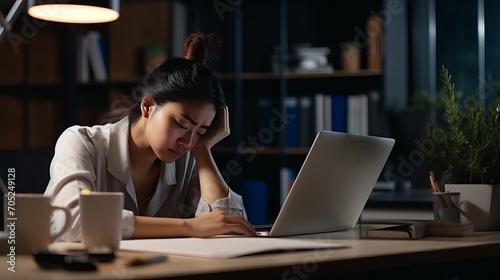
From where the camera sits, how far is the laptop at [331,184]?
1.57 meters

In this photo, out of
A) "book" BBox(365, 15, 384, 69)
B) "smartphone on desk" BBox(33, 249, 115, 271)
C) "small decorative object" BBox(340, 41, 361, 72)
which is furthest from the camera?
"small decorative object" BBox(340, 41, 361, 72)

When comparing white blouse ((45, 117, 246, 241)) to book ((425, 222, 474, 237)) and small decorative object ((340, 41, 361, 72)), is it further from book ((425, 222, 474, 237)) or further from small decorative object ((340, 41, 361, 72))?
small decorative object ((340, 41, 361, 72))

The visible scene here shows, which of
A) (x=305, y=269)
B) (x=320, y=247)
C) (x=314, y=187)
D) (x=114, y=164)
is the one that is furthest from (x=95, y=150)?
(x=305, y=269)

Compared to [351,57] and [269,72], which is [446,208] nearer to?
[351,57]

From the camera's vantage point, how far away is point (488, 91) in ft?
13.7

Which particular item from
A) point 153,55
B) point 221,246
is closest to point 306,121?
point 153,55

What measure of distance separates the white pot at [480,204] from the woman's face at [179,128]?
67cm

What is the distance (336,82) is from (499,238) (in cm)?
292

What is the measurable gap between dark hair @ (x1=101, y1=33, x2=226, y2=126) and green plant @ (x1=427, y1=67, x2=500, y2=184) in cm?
61

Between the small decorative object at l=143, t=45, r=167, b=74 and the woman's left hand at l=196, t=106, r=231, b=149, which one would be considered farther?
the small decorative object at l=143, t=45, r=167, b=74

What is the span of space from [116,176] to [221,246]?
0.74 metres

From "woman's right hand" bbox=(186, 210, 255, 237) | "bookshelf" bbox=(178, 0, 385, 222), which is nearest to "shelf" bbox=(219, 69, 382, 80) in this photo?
"bookshelf" bbox=(178, 0, 385, 222)

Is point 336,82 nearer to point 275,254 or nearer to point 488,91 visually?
point 488,91

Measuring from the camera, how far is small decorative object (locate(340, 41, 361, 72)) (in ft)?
14.3
